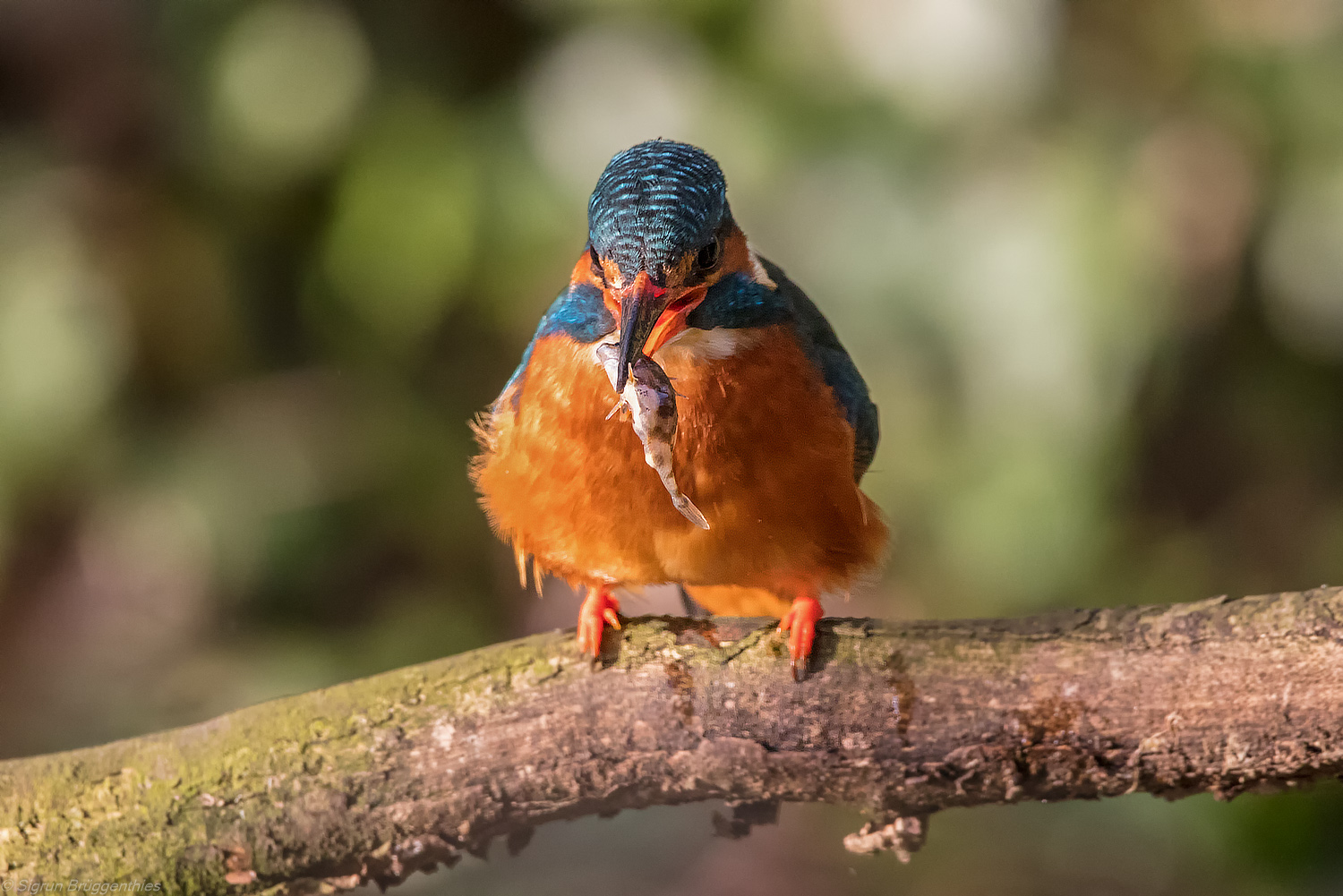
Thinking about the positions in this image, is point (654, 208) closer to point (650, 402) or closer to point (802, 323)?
point (650, 402)

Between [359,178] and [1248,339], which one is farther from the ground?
[359,178]

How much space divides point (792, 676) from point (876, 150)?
5.06ft

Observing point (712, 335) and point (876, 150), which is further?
point (876, 150)

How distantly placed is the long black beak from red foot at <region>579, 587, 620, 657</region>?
1.79 ft

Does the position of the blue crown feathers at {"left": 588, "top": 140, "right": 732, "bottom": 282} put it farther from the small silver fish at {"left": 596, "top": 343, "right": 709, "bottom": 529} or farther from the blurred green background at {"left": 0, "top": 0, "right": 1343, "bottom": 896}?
the blurred green background at {"left": 0, "top": 0, "right": 1343, "bottom": 896}

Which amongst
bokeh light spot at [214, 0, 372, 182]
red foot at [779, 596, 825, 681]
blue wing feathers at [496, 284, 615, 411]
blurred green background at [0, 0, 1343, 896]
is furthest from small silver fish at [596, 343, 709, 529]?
bokeh light spot at [214, 0, 372, 182]

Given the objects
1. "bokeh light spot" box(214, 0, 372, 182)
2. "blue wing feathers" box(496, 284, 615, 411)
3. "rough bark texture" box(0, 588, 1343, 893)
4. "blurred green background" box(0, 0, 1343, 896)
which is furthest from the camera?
"bokeh light spot" box(214, 0, 372, 182)

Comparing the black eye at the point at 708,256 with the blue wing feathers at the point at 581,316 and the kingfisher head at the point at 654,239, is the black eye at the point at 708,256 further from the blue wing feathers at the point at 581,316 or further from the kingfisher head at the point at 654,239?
Result: the blue wing feathers at the point at 581,316

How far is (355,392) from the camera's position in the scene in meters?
3.56

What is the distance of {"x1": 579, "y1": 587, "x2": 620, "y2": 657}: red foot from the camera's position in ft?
6.43

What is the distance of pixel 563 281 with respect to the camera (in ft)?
10.5

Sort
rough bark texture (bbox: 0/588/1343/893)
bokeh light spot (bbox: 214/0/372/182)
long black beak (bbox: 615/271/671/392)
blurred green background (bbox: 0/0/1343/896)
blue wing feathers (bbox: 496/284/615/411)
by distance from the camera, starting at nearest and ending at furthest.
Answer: long black beak (bbox: 615/271/671/392) < rough bark texture (bbox: 0/588/1343/893) < blue wing feathers (bbox: 496/284/615/411) < blurred green background (bbox: 0/0/1343/896) < bokeh light spot (bbox: 214/0/372/182)

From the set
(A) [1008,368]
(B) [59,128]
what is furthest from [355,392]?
(A) [1008,368]

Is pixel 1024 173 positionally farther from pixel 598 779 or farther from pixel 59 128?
pixel 59 128
